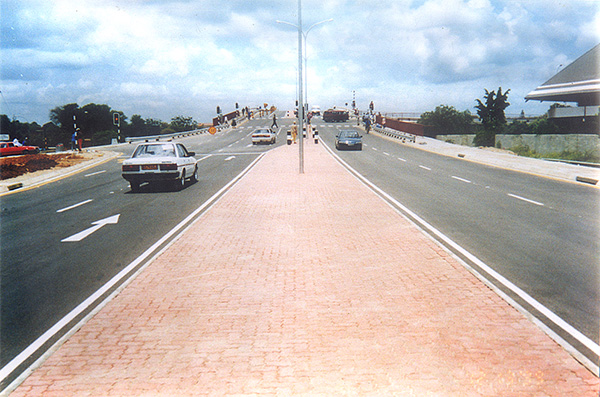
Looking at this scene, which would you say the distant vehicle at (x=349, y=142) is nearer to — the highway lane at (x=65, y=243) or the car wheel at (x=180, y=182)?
the highway lane at (x=65, y=243)

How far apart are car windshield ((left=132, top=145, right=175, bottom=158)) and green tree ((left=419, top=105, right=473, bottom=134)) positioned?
67505 mm

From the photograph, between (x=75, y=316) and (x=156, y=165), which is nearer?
(x=75, y=316)

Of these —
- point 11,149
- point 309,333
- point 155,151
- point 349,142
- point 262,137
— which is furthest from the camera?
point 262,137

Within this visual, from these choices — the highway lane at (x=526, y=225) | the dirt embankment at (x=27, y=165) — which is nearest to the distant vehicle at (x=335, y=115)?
the dirt embankment at (x=27, y=165)

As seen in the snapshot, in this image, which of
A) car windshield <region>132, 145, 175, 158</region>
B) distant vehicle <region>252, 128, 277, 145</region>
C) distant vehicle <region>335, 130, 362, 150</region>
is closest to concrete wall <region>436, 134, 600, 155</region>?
distant vehicle <region>335, 130, 362, 150</region>

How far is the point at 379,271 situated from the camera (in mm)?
6855

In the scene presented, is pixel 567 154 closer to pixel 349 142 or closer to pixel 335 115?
pixel 349 142

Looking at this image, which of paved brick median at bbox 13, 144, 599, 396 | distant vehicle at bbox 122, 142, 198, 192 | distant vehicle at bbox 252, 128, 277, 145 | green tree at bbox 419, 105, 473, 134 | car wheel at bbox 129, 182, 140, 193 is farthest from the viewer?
green tree at bbox 419, 105, 473, 134

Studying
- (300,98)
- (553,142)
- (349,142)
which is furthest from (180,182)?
(553,142)

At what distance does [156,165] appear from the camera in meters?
15.5

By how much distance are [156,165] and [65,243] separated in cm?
680

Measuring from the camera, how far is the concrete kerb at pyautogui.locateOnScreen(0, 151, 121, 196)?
57.7ft

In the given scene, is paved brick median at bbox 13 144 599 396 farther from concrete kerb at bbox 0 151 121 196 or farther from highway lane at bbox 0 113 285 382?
concrete kerb at bbox 0 151 121 196

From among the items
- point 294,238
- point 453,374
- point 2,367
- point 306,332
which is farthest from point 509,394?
point 294,238
